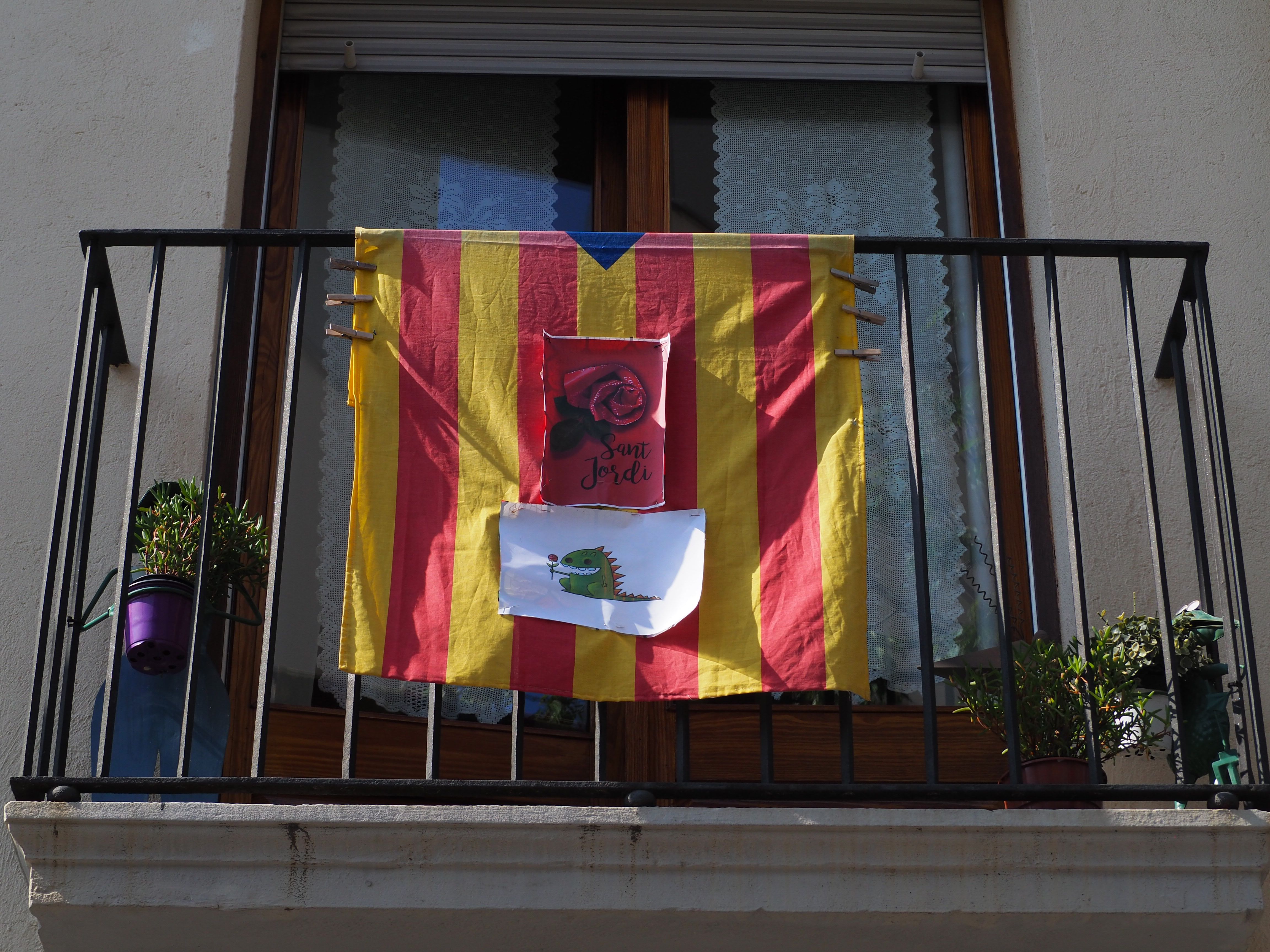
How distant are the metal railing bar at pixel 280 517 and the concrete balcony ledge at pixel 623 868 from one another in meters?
0.21

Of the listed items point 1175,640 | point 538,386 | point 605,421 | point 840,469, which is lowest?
point 1175,640

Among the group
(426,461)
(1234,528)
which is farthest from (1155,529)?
(426,461)

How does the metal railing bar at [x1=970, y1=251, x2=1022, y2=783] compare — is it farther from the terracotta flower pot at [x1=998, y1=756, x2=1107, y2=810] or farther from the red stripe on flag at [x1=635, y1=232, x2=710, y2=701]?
the red stripe on flag at [x1=635, y1=232, x2=710, y2=701]

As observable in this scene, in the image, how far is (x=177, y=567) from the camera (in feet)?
13.2

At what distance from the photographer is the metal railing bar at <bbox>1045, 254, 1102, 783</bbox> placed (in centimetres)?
371

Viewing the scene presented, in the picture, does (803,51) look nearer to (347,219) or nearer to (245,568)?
(347,219)

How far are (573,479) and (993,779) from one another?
1609 millimetres

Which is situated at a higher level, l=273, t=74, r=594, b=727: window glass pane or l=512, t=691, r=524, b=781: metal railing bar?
l=273, t=74, r=594, b=727: window glass pane

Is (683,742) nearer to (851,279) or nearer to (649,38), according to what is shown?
(851,279)

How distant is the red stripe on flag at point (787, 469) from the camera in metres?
3.79

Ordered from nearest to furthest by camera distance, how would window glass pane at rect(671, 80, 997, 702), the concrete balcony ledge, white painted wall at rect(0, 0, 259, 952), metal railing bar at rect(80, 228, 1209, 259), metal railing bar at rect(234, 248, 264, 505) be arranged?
1. the concrete balcony ledge
2. metal railing bar at rect(80, 228, 1209, 259)
3. white painted wall at rect(0, 0, 259, 952)
4. metal railing bar at rect(234, 248, 264, 505)
5. window glass pane at rect(671, 80, 997, 702)

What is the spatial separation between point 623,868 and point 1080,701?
1.22 metres

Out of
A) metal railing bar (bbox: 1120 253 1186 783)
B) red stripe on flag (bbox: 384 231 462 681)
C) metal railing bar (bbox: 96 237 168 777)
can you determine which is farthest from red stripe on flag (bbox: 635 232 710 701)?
metal railing bar (bbox: 96 237 168 777)

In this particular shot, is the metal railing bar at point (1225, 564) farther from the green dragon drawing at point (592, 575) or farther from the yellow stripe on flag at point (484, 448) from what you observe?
the yellow stripe on flag at point (484, 448)
